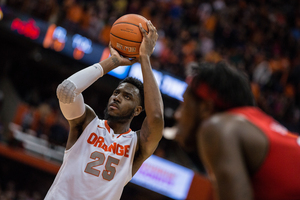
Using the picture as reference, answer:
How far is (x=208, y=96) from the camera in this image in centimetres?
143

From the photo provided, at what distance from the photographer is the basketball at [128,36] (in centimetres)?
285

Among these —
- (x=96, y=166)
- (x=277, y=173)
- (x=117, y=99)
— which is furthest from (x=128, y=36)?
(x=277, y=173)

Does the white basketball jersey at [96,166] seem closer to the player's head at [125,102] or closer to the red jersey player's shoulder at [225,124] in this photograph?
the player's head at [125,102]

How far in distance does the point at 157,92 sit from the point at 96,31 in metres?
8.37

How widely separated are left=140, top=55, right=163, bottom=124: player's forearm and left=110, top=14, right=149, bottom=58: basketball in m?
0.42

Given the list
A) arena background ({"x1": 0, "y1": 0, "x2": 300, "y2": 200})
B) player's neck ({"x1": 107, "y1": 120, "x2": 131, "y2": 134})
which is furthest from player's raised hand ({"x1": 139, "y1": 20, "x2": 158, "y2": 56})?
arena background ({"x1": 0, "y1": 0, "x2": 300, "y2": 200})

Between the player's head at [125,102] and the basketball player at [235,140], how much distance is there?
126 cm

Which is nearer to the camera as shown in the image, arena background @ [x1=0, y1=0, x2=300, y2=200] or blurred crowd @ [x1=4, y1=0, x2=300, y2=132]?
arena background @ [x1=0, y1=0, x2=300, y2=200]

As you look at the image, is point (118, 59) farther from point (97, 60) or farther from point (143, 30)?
point (97, 60)

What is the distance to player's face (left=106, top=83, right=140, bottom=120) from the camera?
8.91 ft

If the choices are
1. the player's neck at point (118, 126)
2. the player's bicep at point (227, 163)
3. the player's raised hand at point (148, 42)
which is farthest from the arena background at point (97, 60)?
the player's bicep at point (227, 163)

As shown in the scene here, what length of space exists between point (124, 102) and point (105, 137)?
0.33 metres

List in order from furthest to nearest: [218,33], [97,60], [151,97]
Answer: [218,33] → [97,60] → [151,97]

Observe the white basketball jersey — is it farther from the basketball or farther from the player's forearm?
the basketball
